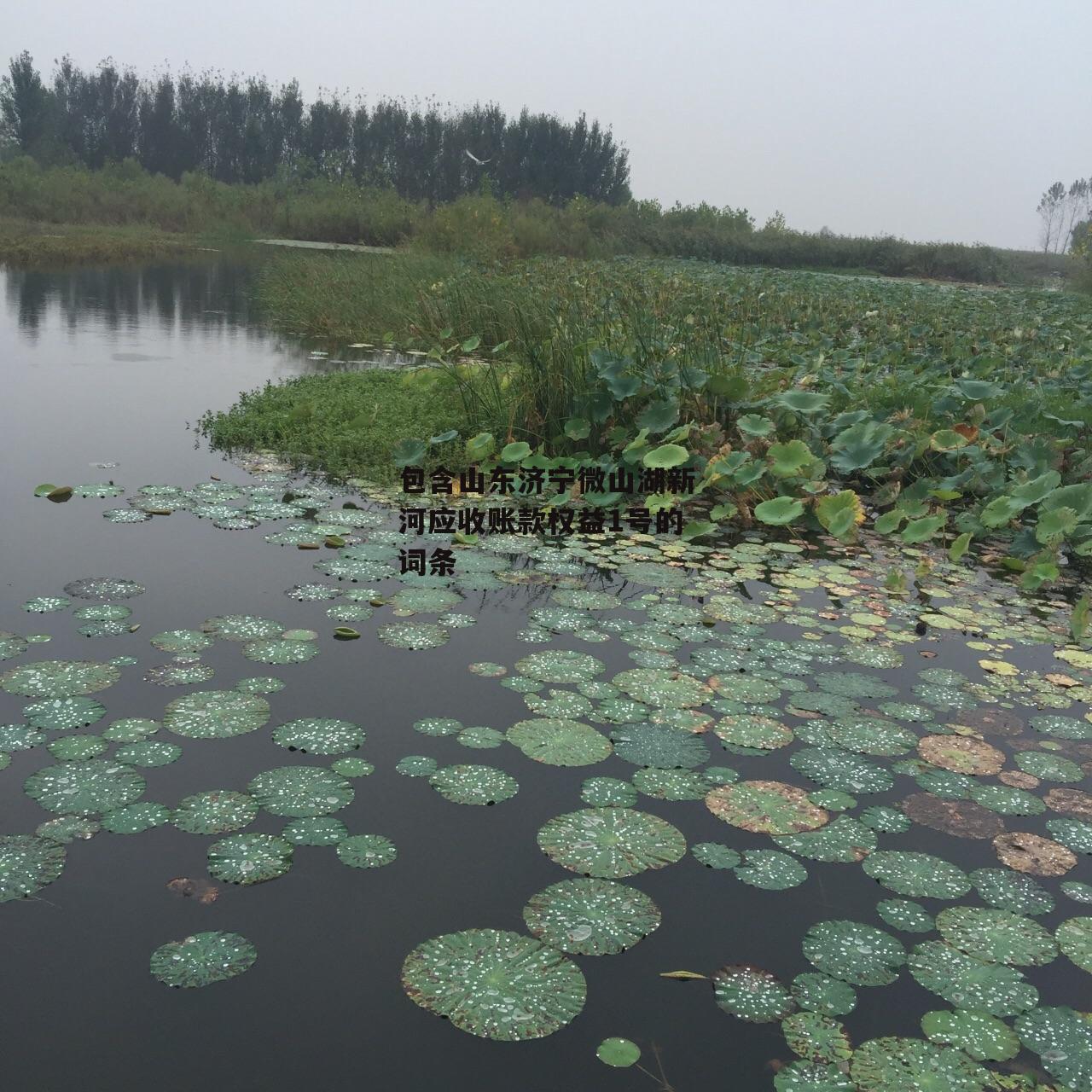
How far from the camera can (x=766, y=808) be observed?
6.60 ft

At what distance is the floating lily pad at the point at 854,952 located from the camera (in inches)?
61.5

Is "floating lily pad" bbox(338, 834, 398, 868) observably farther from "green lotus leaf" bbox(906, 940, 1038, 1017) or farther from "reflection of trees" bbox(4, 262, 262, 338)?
"reflection of trees" bbox(4, 262, 262, 338)

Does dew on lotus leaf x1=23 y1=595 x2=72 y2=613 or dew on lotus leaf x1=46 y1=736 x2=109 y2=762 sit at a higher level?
dew on lotus leaf x1=46 y1=736 x2=109 y2=762

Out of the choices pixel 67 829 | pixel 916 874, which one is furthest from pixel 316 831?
pixel 916 874

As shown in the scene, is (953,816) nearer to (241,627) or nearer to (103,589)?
(241,627)

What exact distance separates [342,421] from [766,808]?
149 inches

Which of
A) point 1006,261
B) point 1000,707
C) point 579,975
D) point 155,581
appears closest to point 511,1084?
→ point 579,975

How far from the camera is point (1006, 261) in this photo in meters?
26.4

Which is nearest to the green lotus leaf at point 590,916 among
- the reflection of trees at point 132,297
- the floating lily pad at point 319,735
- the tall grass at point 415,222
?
the floating lily pad at point 319,735

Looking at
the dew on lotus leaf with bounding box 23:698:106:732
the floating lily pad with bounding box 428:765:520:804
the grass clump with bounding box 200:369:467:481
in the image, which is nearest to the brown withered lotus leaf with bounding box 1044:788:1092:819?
→ the floating lily pad with bounding box 428:765:520:804

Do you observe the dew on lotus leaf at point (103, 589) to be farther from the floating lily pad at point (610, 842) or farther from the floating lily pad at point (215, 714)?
the floating lily pad at point (610, 842)

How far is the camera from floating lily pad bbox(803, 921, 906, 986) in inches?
61.5

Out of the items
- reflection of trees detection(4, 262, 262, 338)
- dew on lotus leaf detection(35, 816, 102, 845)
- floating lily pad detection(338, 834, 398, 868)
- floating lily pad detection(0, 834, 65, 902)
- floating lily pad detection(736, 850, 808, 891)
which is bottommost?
floating lily pad detection(0, 834, 65, 902)

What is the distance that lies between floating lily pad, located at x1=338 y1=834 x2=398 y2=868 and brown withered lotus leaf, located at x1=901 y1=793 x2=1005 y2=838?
1027 millimetres
